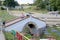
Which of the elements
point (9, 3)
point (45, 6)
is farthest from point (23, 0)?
point (45, 6)

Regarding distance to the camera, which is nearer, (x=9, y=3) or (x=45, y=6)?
(x=45, y=6)

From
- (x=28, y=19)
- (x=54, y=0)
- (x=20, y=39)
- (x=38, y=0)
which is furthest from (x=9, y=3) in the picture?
(x=20, y=39)

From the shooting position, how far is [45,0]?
44.5 metres

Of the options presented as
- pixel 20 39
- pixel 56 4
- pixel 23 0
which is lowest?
pixel 23 0

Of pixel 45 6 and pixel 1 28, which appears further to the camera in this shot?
pixel 45 6

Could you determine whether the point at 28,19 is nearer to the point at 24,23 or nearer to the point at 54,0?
the point at 24,23

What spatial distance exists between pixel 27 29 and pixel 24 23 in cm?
111

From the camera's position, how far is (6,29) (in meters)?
15.3

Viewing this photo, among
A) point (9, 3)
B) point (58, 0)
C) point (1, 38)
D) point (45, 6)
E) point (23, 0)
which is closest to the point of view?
point (1, 38)

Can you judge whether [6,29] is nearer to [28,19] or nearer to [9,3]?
[28,19]

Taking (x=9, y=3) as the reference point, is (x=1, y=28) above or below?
above

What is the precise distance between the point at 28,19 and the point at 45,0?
93.9 ft

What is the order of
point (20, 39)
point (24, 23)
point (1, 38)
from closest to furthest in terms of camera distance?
point (20, 39)
point (1, 38)
point (24, 23)

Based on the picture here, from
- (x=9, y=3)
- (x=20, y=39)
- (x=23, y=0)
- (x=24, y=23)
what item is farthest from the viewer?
(x=23, y=0)
